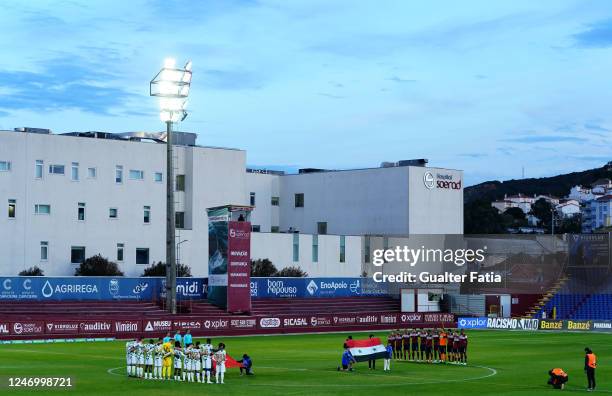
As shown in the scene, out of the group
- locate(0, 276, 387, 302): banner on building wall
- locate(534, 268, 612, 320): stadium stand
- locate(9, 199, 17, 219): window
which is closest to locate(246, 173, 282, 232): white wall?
locate(0, 276, 387, 302): banner on building wall

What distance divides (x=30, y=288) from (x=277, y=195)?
1839 inches

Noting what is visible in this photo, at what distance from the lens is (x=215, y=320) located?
260 ft

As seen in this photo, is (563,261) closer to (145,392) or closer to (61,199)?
(61,199)

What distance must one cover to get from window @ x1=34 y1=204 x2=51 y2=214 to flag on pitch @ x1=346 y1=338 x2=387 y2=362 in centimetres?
4754

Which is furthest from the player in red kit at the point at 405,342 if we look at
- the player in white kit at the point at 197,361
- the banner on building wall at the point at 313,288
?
the banner on building wall at the point at 313,288

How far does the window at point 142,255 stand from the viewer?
323 feet

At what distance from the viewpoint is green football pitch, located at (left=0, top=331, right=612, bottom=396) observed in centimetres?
4207

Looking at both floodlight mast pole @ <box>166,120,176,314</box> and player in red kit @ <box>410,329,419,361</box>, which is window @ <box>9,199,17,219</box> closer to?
floodlight mast pole @ <box>166,120,176,314</box>

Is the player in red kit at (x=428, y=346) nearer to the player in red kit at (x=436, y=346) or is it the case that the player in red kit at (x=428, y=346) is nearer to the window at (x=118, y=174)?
the player in red kit at (x=436, y=346)

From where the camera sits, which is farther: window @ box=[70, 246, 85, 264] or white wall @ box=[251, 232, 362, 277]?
white wall @ box=[251, 232, 362, 277]

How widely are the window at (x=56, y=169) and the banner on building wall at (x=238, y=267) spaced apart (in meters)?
17.4

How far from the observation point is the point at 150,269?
97062 millimetres

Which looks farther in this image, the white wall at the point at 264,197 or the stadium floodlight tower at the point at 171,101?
the white wall at the point at 264,197

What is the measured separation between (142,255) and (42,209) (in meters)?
11.0
